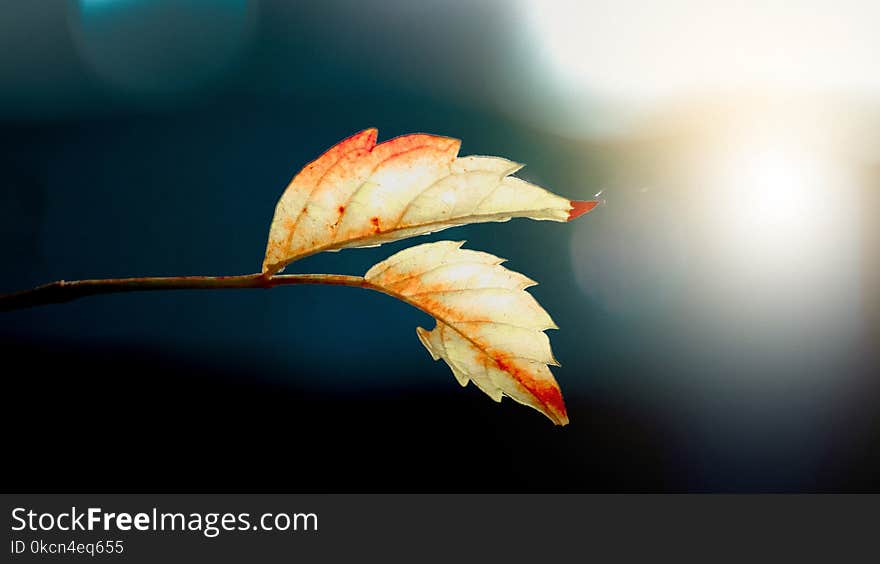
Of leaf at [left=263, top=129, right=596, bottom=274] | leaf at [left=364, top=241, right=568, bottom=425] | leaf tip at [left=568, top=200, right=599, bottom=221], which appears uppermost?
leaf at [left=263, top=129, right=596, bottom=274]

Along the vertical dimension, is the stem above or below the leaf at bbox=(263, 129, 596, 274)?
below

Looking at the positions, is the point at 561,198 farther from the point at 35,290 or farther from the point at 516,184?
the point at 35,290

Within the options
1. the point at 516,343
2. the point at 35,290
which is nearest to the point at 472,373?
the point at 516,343

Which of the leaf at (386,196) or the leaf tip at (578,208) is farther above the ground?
the leaf at (386,196)
